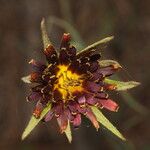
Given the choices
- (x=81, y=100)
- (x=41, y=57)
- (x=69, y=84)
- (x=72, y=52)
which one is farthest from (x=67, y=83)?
(x=41, y=57)

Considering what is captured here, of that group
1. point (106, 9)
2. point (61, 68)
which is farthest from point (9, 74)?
point (61, 68)

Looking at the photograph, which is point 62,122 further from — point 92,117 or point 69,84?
point 69,84

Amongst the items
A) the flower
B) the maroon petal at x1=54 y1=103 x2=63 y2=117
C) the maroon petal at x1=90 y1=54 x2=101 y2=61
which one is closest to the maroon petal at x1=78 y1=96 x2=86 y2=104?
the flower

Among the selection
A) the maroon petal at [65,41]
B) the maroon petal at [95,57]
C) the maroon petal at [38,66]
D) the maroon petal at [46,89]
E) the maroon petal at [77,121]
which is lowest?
A: the maroon petal at [77,121]

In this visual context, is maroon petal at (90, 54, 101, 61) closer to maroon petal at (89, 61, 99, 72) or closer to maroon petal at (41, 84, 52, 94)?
maroon petal at (89, 61, 99, 72)

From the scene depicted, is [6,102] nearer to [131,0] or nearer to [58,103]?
[131,0]

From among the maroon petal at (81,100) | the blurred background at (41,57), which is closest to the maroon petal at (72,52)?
the maroon petal at (81,100)

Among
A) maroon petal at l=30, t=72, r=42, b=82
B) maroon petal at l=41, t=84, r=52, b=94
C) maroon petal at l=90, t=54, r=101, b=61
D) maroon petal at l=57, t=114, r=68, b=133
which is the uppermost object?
maroon petal at l=30, t=72, r=42, b=82

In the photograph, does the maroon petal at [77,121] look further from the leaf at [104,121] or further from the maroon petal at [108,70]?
the maroon petal at [108,70]

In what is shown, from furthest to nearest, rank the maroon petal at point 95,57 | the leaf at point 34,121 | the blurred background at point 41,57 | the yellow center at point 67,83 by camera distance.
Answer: the blurred background at point 41,57 < the yellow center at point 67,83 < the maroon petal at point 95,57 < the leaf at point 34,121
